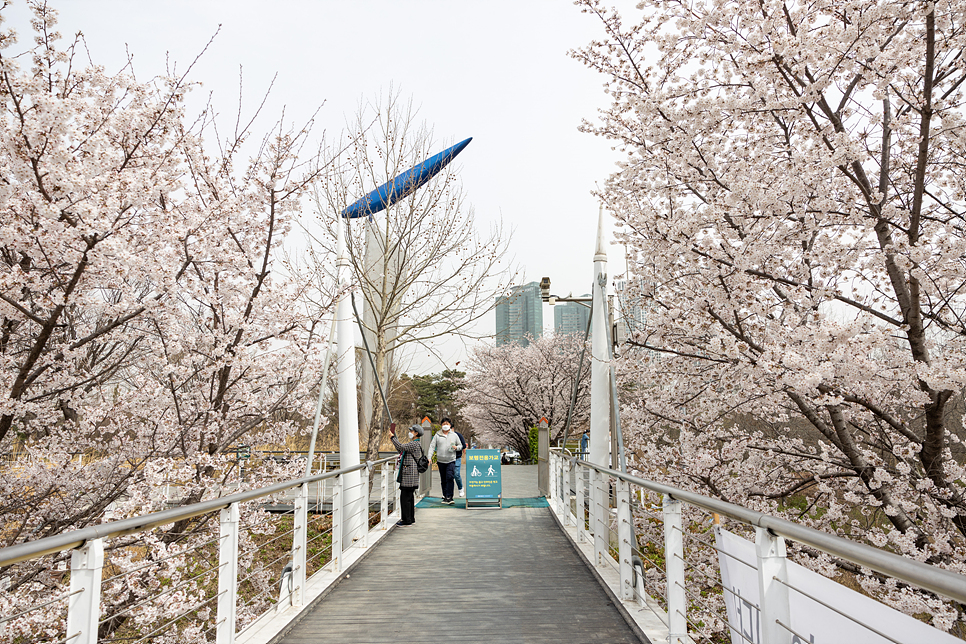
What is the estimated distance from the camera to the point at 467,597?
217 inches

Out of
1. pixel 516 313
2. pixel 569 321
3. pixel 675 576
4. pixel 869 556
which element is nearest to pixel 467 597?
pixel 675 576

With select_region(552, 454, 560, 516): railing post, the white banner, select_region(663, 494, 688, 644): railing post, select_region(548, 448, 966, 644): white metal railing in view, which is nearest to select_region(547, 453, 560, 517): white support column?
select_region(552, 454, 560, 516): railing post

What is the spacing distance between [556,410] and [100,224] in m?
24.4

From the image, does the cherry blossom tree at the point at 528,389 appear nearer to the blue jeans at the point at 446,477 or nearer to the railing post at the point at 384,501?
the blue jeans at the point at 446,477

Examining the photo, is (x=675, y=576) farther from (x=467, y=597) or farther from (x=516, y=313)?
(x=516, y=313)

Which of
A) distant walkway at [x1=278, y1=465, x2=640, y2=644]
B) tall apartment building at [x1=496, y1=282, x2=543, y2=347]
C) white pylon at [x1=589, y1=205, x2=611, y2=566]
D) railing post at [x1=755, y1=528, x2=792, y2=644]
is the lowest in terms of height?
distant walkway at [x1=278, y1=465, x2=640, y2=644]

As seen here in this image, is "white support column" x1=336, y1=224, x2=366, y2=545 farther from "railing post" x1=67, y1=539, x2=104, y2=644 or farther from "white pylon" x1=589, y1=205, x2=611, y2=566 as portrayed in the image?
"railing post" x1=67, y1=539, x2=104, y2=644

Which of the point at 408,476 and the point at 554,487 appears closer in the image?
the point at 408,476

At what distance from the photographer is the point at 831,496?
20.5 feet

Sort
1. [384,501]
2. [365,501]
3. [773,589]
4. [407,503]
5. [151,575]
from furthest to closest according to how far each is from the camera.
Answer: [407,503] < [384,501] < [365,501] < [151,575] < [773,589]

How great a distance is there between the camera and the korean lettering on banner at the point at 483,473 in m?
12.4

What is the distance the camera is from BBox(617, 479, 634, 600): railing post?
192 inches

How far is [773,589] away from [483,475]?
10.2m

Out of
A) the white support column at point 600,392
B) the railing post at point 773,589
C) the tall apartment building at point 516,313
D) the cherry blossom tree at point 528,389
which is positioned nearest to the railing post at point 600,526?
the white support column at point 600,392
